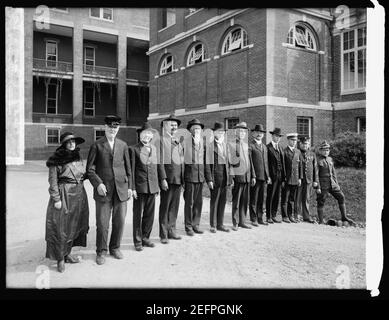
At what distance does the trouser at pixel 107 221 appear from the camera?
4.67 meters

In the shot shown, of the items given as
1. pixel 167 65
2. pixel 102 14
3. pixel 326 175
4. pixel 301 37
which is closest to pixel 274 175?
pixel 326 175

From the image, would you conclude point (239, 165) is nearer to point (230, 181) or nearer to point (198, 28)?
point (230, 181)

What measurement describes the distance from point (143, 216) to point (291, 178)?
11.8 ft

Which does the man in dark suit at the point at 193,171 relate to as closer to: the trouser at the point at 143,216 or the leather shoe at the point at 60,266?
the trouser at the point at 143,216

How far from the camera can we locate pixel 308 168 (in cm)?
→ 734

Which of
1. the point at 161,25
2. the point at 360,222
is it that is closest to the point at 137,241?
the point at 360,222

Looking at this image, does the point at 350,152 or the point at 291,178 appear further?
the point at 350,152

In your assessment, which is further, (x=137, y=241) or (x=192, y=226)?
(x=192, y=226)

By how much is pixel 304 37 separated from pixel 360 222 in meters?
9.25

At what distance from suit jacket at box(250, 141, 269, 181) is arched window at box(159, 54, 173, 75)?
42.6 feet

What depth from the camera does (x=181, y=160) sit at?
19.1ft

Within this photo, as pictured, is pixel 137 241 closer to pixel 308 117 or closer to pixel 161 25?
pixel 308 117

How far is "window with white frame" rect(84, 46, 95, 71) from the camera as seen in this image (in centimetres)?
2461
